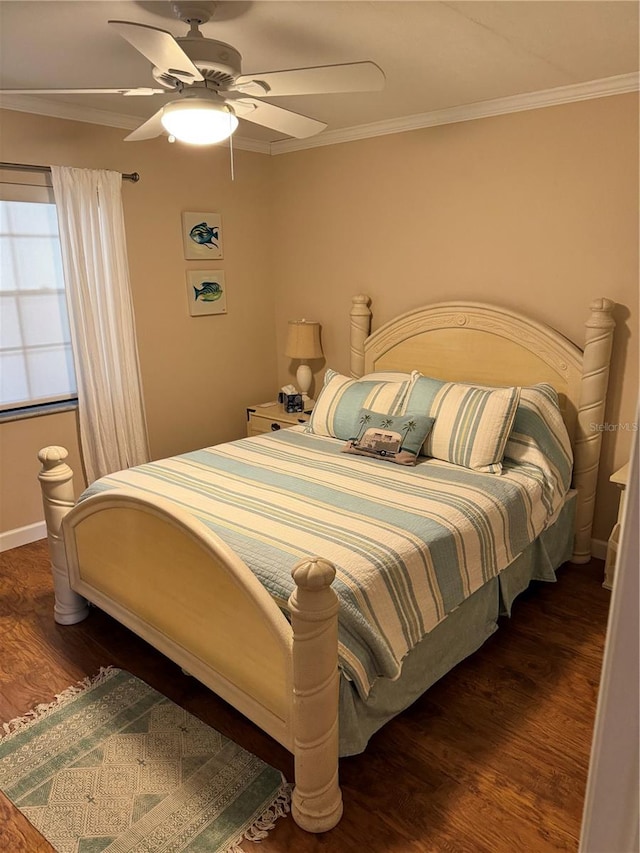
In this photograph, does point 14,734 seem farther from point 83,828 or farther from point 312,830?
point 312,830

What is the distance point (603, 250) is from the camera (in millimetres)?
2934

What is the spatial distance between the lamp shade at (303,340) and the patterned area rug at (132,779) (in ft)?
7.92

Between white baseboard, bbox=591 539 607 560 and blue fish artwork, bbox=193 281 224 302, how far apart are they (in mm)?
2797

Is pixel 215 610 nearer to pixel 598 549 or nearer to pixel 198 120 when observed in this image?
pixel 198 120

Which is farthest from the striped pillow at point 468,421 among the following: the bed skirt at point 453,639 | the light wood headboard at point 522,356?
the bed skirt at point 453,639

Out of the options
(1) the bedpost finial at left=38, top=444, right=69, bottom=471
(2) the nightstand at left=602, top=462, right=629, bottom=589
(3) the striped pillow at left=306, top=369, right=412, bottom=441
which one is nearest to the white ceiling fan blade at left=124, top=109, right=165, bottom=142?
(1) the bedpost finial at left=38, top=444, right=69, bottom=471

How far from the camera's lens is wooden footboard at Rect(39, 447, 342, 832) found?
1617 mm

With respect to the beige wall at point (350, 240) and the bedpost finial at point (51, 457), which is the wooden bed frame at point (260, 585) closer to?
the bedpost finial at point (51, 457)

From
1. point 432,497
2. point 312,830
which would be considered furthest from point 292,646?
point 432,497

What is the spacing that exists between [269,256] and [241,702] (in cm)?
330

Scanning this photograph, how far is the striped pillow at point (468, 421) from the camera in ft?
9.12

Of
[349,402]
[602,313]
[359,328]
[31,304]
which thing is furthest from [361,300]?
[31,304]

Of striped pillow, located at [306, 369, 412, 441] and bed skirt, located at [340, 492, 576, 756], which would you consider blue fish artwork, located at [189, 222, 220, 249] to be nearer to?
striped pillow, located at [306, 369, 412, 441]

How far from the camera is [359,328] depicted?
3.87 m
